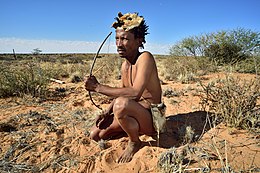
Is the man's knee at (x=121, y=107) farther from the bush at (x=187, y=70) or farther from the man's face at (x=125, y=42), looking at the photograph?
the bush at (x=187, y=70)

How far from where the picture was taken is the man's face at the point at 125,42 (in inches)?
93.1

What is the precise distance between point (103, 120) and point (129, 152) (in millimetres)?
676

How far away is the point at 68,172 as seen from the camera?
213 cm

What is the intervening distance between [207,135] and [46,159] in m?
2.01

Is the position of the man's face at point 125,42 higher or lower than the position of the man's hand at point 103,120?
higher

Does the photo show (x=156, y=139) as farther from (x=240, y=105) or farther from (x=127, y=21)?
(x=127, y=21)

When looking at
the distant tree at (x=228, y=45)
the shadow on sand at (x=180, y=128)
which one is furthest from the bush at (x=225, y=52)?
the shadow on sand at (x=180, y=128)

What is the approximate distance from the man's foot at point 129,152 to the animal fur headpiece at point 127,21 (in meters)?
1.31

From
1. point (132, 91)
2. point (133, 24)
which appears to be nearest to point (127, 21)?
point (133, 24)

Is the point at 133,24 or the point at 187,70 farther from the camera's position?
the point at 187,70

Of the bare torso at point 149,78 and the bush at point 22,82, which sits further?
the bush at point 22,82

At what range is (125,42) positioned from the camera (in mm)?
2387

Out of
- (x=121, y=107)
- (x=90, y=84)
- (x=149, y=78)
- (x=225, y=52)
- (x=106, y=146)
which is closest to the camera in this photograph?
(x=121, y=107)

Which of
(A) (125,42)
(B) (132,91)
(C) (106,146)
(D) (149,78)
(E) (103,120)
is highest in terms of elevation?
(A) (125,42)
